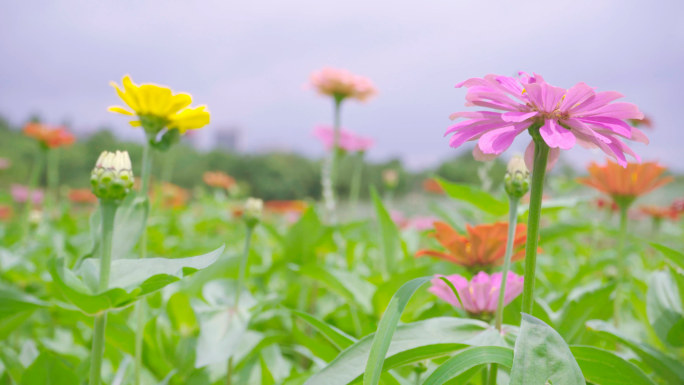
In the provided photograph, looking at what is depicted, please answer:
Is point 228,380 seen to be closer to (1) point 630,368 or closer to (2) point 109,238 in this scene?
(2) point 109,238

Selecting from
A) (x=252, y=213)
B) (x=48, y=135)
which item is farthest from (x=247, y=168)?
(x=252, y=213)

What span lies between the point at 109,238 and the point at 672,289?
Result: 766 mm

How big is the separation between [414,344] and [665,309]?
45 centimetres

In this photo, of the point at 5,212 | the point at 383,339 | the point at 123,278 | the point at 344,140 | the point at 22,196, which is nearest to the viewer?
the point at 383,339

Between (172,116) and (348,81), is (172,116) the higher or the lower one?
the lower one

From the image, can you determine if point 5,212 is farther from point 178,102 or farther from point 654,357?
point 654,357

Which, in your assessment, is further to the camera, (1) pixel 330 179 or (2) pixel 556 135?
(1) pixel 330 179

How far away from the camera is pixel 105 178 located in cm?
45

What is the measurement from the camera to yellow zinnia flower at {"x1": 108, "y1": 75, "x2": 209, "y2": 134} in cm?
56

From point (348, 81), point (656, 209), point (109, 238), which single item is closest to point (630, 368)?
point (109, 238)

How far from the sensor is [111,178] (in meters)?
0.45

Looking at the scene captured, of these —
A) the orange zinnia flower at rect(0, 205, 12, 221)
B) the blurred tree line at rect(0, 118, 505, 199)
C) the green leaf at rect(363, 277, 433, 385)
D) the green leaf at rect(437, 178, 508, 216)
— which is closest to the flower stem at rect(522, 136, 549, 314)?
the green leaf at rect(363, 277, 433, 385)

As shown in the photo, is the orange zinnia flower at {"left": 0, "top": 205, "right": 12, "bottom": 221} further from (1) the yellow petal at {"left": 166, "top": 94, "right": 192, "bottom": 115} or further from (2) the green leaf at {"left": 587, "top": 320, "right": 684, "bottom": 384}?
(2) the green leaf at {"left": 587, "top": 320, "right": 684, "bottom": 384}

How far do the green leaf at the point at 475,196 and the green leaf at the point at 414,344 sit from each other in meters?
0.45
